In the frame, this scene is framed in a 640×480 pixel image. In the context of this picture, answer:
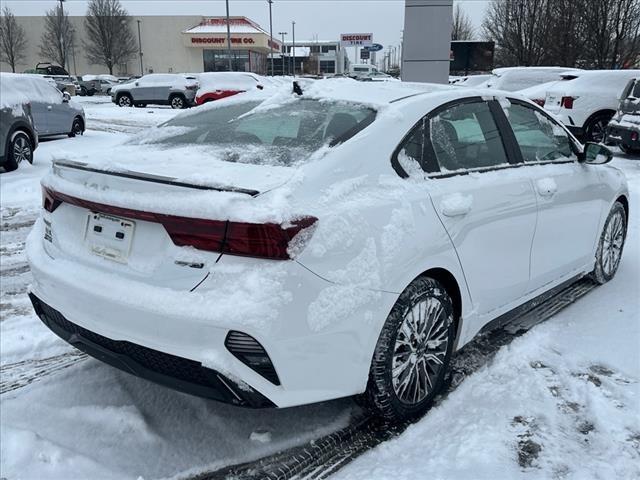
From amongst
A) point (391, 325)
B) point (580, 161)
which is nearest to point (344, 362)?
point (391, 325)

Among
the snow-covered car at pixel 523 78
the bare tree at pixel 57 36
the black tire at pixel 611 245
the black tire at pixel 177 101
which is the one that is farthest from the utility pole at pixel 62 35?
the black tire at pixel 611 245

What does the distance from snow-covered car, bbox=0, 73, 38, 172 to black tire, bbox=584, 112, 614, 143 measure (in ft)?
37.2

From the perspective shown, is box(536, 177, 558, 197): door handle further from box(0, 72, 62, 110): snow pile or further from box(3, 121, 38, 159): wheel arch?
box(0, 72, 62, 110): snow pile

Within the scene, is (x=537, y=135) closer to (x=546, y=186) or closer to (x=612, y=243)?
(x=546, y=186)

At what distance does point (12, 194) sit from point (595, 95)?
11.5 m

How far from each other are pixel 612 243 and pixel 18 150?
9.06 m

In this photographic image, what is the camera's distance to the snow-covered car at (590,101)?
12.9m

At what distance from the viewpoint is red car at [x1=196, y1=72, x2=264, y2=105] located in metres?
21.8

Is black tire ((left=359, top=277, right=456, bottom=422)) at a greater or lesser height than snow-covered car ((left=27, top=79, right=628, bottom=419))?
lesser

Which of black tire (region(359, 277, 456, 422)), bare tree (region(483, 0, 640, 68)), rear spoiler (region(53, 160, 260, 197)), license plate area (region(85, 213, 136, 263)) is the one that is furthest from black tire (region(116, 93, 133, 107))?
black tire (region(359, 277, 456, 422))

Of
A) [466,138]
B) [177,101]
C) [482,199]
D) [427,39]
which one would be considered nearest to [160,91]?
[177,101]

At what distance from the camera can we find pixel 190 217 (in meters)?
2.26

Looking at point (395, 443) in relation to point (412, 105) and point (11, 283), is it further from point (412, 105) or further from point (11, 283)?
point (11, 283)

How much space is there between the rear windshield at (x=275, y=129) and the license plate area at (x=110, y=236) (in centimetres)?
57
